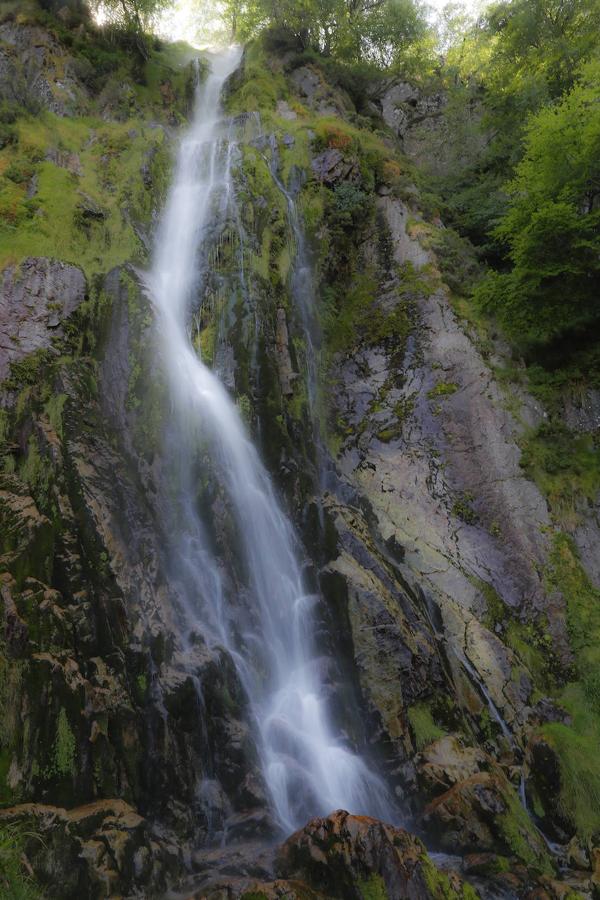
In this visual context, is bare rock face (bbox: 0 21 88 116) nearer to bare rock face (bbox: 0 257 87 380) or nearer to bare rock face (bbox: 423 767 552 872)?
bare rock face (bbox: 0 257 87 380)

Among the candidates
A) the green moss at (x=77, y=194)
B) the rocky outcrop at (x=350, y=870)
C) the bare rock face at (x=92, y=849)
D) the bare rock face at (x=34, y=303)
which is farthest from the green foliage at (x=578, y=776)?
the green moss at (x=77, y=194)

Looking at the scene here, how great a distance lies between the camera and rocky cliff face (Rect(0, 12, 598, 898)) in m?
5.51

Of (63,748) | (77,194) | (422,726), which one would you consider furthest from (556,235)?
(63,748)

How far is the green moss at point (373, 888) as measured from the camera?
5074 mm

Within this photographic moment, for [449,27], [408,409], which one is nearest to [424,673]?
[408,409]

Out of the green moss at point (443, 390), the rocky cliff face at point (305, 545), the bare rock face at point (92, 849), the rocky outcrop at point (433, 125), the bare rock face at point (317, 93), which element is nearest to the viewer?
the bare rock face at point (92, 849)

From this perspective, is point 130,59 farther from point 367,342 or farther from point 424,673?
point 424,673

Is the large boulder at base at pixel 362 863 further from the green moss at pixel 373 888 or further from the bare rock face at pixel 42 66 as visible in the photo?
the bare rock face at pixel 42 66

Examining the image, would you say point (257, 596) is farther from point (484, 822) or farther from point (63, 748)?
point (484, 822)

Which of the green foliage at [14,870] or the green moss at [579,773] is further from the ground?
the green foliage at [14,870]

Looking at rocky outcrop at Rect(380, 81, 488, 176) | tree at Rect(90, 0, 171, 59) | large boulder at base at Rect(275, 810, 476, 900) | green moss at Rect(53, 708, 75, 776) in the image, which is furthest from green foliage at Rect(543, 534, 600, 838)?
tree at Rect(90, 0, 171, 59)

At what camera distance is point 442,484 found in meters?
11.5

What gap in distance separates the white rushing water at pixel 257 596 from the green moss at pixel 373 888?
147cm

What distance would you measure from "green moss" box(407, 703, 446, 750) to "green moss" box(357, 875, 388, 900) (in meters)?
2.49
